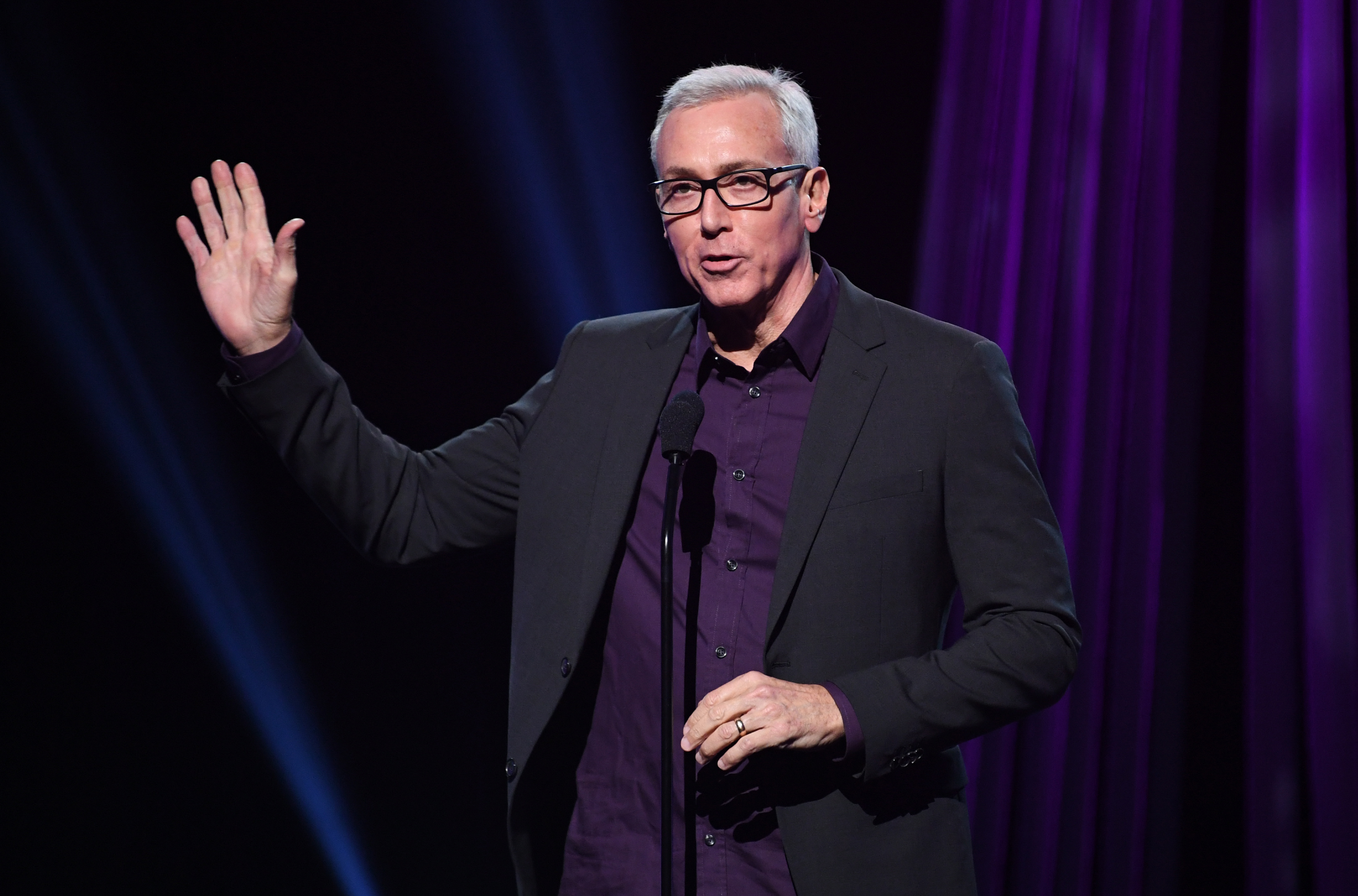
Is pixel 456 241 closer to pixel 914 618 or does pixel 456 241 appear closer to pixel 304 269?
pixel 304 269

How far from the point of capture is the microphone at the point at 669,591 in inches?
45.0

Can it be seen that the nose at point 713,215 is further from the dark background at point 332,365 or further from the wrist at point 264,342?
the dark background at point 332,365

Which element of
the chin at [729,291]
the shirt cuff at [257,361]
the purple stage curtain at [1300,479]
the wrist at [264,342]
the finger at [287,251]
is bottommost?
the purple stage curtain at [1300,479]

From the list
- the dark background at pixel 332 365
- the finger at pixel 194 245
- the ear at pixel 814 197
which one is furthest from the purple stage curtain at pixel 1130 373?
the finger at pixel 194 245

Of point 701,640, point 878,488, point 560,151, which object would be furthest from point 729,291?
point 560,151

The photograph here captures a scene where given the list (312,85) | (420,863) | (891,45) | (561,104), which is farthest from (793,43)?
(420,863)

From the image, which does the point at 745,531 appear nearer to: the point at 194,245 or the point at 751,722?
the point at 751,722

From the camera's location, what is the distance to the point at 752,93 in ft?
5.39

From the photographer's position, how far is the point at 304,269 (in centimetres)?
300

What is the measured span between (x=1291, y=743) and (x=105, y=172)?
288 centimetres

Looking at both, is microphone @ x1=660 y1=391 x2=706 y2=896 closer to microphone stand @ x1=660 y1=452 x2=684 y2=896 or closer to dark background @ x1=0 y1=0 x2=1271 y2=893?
microphone stand @ x1=660 y1=452 x2=684 y2=896

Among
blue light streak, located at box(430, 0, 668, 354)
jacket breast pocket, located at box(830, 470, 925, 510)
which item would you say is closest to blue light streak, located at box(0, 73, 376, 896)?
blue light streak, located at box(430, 0, 668, 354)

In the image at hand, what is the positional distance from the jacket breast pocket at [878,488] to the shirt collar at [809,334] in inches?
8.6

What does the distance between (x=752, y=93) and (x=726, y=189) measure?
162 millimetres
